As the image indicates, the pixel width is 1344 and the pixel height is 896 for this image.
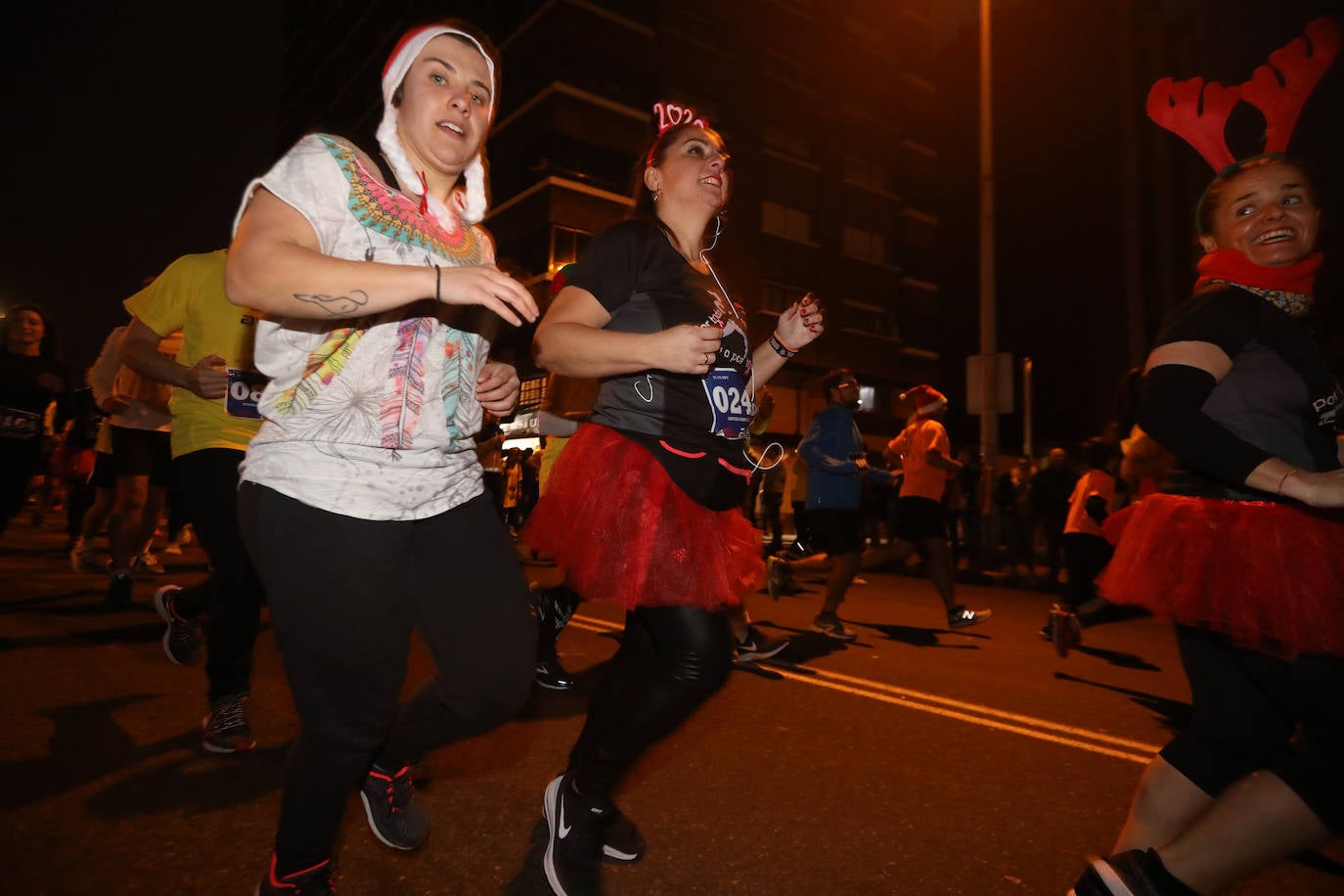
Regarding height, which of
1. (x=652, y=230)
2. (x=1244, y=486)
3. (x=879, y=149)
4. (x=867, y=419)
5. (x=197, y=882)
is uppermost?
(x=879, y=149)

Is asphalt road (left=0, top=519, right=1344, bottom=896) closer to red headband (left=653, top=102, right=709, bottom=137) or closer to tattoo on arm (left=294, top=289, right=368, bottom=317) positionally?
tattoo on arm (left=294, top=289, right=368, bottom=317)

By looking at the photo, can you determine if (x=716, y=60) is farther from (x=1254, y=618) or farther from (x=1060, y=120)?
(x=1254, y=618)

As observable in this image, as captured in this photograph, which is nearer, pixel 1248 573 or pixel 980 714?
pixel 1248 573

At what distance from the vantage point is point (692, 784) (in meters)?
2.92

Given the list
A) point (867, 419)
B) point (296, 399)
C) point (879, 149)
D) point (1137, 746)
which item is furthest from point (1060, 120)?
point (296, 399)

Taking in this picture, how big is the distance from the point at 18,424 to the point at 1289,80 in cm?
597

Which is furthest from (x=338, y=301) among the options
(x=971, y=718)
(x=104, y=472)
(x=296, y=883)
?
(x=104, y=472)

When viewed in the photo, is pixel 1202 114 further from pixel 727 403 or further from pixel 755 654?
pixel 755 654

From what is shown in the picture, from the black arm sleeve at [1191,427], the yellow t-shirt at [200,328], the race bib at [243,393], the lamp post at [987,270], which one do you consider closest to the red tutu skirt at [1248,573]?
the black arm sleeve at [1191,427]

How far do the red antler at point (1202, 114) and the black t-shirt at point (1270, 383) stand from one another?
602mm

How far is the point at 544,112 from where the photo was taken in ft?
89.2

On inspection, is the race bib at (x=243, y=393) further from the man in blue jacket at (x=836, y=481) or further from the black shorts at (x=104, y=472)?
the black shorts at (x=104, y=472)

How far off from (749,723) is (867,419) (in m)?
30.5

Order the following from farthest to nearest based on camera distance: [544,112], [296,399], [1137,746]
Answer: [544,112]
[1137,746]
[296,399]
